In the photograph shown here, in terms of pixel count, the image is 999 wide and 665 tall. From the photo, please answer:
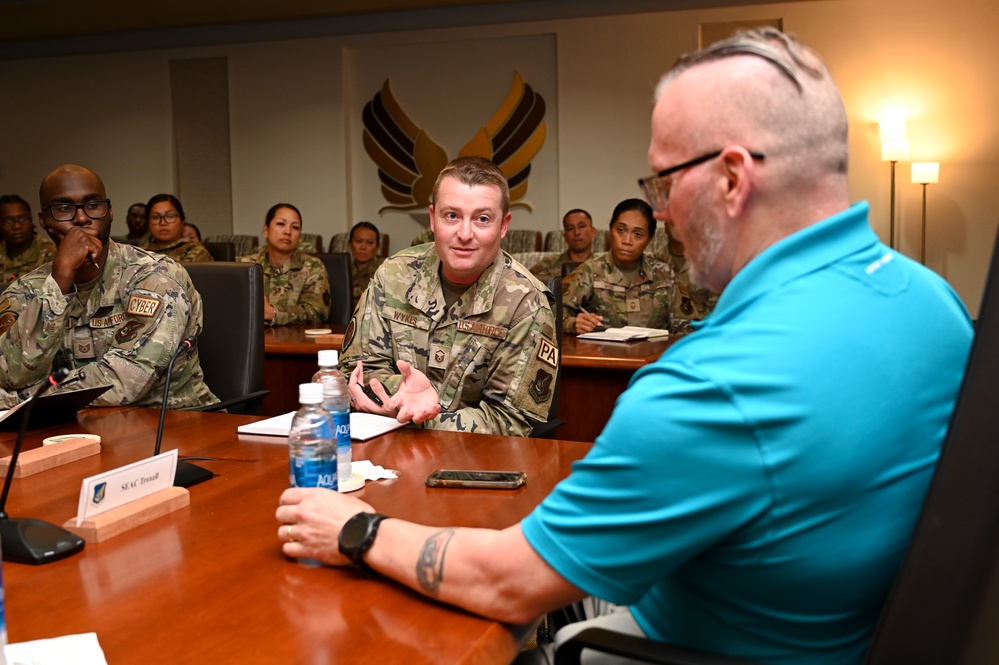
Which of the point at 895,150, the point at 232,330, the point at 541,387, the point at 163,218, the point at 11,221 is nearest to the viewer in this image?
the point at 541,387

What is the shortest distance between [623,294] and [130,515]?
3742mm

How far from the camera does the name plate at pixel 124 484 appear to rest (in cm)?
133

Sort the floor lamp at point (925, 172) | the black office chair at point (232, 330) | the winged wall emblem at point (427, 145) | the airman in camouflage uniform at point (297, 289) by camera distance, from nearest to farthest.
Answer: the black office chair at point (232, 330), the airman in camouflage uniform at point (297, 289), the floor lamp at point (925, 172), the winged wall emblem at point (427, 145)

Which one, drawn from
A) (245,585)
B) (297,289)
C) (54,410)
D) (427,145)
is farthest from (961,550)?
(427,145)

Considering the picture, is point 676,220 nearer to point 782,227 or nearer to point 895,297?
point 782,227

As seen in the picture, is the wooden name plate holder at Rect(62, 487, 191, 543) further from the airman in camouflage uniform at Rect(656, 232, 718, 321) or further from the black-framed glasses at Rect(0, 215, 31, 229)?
the black-framed glasses at Rect(0, 215, 31, 229)

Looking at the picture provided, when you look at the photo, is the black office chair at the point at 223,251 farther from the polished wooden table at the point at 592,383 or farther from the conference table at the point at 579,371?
the polished wooden table at the point at 592,383

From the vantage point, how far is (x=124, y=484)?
4.57 feet

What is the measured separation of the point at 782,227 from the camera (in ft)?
3.51

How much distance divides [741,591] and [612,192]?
8.32 m

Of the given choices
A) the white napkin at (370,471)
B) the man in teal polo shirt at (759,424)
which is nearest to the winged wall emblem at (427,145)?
the white napkin at (370,471)

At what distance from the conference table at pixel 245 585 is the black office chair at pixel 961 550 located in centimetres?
43

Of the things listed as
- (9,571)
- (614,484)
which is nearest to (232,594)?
(9,571)

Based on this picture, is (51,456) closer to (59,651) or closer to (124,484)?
(124,484)
